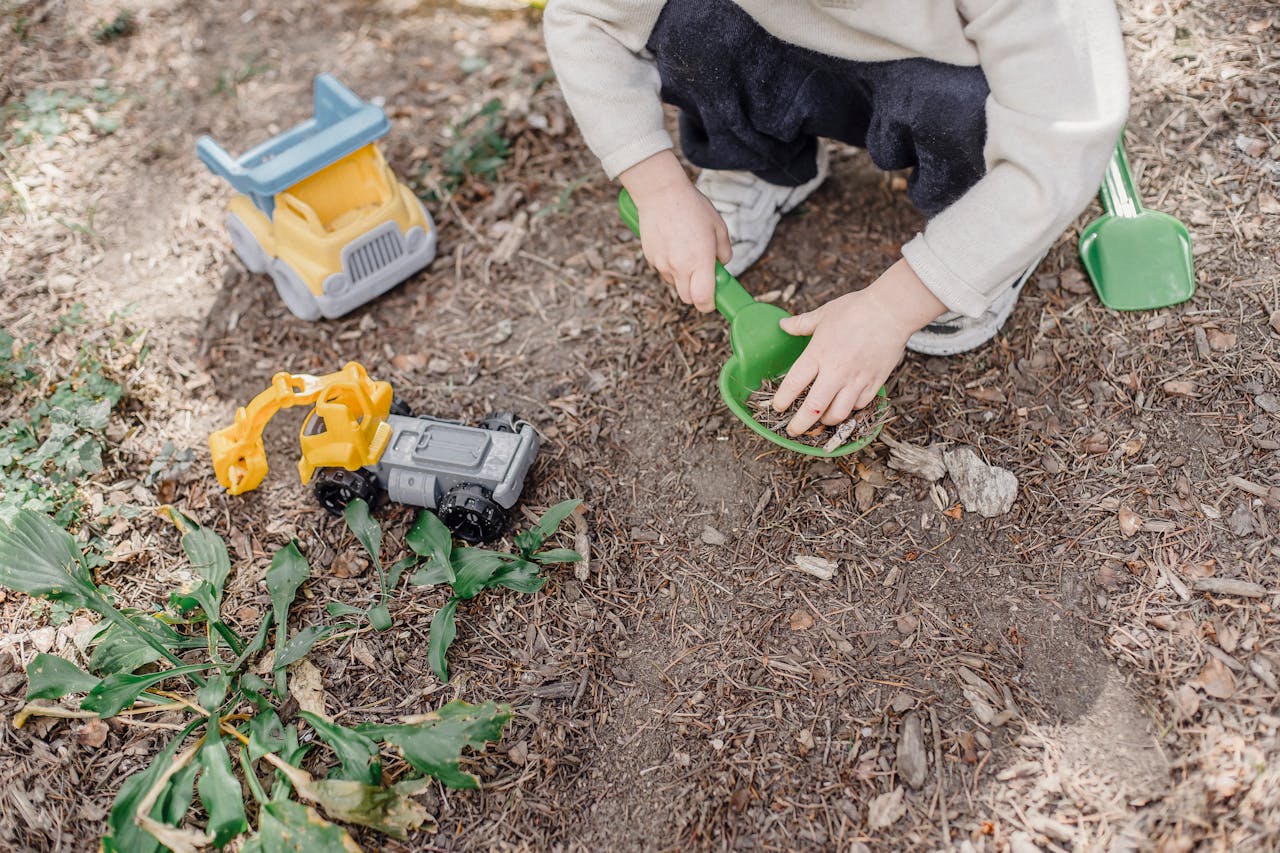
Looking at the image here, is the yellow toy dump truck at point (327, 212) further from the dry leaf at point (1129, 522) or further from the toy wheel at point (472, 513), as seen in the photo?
the dry leaf at point (1129, 522)

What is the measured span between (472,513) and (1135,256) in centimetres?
146

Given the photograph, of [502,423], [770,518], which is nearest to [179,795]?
[502,423]

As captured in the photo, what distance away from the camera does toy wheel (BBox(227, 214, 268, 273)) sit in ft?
7.06

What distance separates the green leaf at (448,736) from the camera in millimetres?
1420

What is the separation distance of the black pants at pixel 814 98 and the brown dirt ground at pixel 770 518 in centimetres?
33

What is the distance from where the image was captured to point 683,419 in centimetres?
191

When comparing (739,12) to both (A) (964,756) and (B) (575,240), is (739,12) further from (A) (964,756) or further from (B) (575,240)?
(A) (964,756)

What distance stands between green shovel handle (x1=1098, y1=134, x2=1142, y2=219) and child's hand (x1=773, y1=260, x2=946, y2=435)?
0.70 meters

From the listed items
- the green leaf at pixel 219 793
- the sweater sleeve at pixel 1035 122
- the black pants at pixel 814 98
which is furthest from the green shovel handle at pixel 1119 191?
the green leaf at pixel 219 793

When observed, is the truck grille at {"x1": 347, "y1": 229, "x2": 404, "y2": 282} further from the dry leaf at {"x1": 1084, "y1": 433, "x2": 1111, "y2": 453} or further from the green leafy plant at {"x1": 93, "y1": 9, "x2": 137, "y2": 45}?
the dry leaf at {"x1": 1084, "y1": 433, "x2": 1111, "y2": 453}

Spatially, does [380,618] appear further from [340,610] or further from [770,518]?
[770,518]

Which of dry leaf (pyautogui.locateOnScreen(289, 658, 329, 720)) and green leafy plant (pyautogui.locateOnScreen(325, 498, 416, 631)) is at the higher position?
green leafy plant (pyautogui.locateOnScreen(325, 498, 416, 631))

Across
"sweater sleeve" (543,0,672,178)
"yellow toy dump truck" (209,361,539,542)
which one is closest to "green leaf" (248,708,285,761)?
"yellow toy dump truck" (209,361,539,542)

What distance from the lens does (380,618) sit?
5.31 ft
